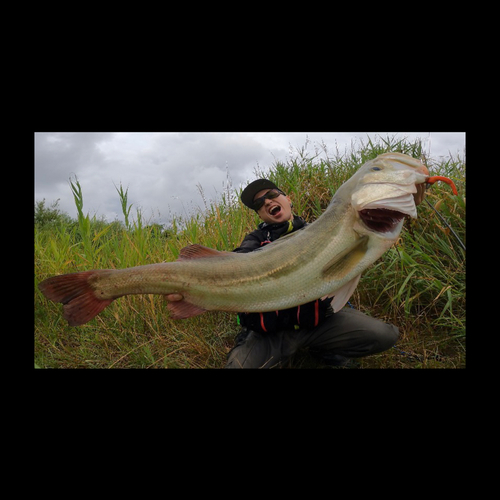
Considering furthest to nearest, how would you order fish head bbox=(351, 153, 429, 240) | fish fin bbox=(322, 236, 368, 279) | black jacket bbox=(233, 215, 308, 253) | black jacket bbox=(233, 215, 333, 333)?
black jacket bbox=(233, 215, 308, 253)
black jacket bbox=(233, 215, 333, 333)
fish fin bbox=(322, 236, 368, 279)
fish head bbox=(351, 153, 429, 240)

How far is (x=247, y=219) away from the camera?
14.4 feet

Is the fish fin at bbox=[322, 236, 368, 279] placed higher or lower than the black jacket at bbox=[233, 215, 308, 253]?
lower

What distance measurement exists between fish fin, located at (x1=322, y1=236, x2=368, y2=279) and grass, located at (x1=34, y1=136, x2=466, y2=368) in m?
0.93

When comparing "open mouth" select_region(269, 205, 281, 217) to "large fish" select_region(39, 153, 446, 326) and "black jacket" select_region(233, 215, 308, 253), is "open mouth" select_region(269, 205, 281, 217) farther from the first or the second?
"large fish" select_region(39, 153, 446, 326)

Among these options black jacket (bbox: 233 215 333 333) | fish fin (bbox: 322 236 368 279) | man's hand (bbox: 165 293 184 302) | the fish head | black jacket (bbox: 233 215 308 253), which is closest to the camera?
the fish head

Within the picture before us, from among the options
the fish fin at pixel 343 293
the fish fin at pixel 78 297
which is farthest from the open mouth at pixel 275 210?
the fish fin at pixel 78 297

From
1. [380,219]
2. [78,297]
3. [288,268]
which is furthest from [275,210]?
[78,297]

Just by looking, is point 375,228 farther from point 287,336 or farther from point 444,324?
point 444,324

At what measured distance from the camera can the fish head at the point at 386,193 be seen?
198 cm

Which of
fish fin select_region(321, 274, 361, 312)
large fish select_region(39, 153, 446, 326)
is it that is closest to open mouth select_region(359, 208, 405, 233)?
large fish select_region(39, 153, 446, 326)

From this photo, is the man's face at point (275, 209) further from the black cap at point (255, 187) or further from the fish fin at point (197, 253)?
the fish fin at point (197, 253)

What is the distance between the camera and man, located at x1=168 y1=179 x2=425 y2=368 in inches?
105

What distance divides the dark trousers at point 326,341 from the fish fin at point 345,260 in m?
0.81

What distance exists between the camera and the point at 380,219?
207 cm
